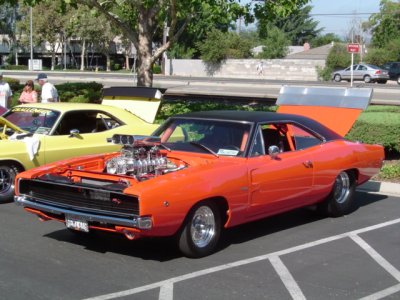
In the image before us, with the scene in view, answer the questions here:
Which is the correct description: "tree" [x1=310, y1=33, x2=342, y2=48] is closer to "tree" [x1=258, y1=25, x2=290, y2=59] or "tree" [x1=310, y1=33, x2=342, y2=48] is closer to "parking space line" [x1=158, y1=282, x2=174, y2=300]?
"tree" [x1=258, y1=25, x2=290, y2=59]

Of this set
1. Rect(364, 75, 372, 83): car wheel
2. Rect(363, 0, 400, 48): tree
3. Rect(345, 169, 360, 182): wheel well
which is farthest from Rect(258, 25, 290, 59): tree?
Rect(345, 169, 360, 182): wheel well

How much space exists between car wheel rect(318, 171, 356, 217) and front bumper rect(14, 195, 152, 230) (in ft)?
10.7

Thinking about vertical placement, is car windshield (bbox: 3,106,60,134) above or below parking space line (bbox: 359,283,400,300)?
above

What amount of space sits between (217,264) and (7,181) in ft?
13.7

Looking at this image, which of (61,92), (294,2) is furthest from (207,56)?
(294,2)

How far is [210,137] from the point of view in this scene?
713 centimetres

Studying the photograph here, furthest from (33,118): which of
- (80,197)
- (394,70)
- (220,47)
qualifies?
(220,47)

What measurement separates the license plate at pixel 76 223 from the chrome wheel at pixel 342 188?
11.8 ft

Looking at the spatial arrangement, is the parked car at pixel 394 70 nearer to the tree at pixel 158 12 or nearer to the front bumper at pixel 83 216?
the tree at pixel 158 12

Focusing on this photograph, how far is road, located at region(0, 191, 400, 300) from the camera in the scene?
525 cm

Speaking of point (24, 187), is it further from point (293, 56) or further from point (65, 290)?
point (293, 56)

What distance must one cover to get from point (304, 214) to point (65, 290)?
4.15 metres

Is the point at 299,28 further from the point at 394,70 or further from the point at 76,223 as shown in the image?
the point at 76,223

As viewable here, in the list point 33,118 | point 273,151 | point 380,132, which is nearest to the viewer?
point 273,151
